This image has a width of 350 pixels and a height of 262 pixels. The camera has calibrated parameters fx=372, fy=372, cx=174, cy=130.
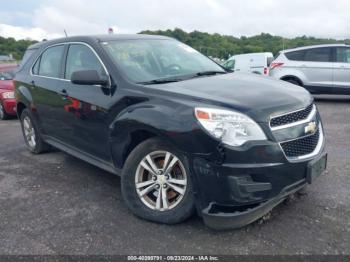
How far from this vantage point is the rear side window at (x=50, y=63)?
4.83 m

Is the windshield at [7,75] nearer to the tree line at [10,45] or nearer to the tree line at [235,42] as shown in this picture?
the tree line at [235,42]

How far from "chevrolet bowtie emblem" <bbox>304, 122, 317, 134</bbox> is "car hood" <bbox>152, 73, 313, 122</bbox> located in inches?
6.9

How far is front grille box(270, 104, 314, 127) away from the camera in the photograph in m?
2.98

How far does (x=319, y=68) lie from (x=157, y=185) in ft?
28.1

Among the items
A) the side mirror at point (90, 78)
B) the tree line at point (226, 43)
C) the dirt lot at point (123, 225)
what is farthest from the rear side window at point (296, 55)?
the tree line at point (226, 43)

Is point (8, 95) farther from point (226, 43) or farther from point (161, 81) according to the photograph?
point (226, 43)

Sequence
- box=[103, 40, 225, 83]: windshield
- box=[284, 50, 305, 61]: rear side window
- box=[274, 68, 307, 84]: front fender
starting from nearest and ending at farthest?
box=[103, 40, 225, 83]: windshield, box=[274, 68, 307, 84]: front fender, box=[284, 50, 305, 61]: rear side window

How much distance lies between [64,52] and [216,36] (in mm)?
28436

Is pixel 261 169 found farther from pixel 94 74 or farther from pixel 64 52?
pixel 64 52

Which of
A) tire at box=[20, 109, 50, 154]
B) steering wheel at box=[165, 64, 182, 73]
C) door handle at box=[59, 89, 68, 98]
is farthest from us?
tire at box=[20, 109, 50, 154]

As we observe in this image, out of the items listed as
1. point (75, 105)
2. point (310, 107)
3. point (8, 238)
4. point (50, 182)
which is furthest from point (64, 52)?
point (310, 107)

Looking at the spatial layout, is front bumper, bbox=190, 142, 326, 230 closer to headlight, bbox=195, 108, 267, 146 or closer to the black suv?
the black suv

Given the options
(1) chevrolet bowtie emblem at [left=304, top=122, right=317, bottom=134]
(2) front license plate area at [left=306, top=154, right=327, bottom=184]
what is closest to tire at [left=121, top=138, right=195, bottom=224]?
(2) front license plate area at [left=306, top=154, right=327, bottom=184]

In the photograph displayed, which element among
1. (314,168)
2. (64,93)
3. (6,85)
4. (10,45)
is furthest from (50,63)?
(10,45)
